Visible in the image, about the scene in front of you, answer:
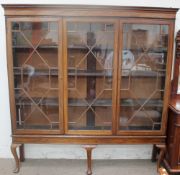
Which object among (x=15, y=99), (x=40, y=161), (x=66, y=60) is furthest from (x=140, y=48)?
(x=40, y=161)

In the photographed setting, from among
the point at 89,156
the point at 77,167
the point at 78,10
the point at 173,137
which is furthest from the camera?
the point at 77,167

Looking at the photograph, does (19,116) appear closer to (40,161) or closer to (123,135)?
(40,161)

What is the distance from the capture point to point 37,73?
2.20 metres

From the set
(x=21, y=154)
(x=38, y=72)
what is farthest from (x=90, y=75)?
(x=21, y=154)

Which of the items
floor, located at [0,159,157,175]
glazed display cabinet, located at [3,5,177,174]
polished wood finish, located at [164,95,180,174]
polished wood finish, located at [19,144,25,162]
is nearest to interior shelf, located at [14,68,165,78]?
glazed display cabinet, located at [3,5,177,174]

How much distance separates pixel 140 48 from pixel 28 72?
1167 mm

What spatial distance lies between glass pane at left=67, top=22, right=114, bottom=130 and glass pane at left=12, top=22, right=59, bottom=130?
0.53 feet

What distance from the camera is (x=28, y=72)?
2.19m

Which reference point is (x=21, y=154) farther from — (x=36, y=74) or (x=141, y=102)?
(x=141, y=102)

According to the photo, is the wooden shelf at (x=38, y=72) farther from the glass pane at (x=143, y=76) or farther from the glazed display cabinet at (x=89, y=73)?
the glass pane at (x=143, y=76)

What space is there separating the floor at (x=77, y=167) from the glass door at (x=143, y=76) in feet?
1.78

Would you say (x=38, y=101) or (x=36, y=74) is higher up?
(x=36, y=74)

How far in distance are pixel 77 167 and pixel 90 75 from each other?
1114mm

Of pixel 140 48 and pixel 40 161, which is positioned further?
pixel 40 161
